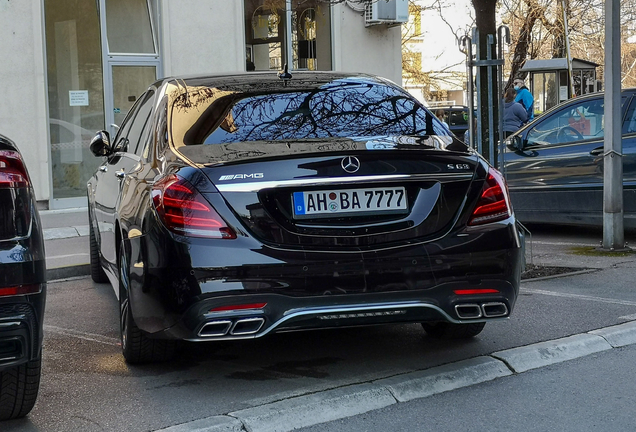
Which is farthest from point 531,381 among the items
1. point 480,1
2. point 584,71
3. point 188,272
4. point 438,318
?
point 584,71

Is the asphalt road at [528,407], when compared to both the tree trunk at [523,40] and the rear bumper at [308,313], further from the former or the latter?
the tree trunk at [523,40]

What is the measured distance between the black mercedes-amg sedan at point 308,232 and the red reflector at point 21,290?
697mm

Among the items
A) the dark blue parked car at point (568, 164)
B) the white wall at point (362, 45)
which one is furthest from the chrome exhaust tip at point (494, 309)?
the white wall at point (362, 45)

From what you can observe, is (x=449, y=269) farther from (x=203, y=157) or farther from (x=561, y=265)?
(x=561, y=265)

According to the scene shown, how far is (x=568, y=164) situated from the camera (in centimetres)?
1012

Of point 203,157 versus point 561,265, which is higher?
point 203,157

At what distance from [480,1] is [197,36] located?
7.26 metres

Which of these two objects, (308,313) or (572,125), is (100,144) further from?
(572,125)

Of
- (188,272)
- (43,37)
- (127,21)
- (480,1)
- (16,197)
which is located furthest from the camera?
(127,21)

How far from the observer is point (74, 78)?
1376 cm

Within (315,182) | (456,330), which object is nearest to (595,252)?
(456,330)

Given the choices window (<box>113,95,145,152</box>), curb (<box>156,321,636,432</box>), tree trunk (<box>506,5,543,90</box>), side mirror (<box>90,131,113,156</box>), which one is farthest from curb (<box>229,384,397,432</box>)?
tree trunk (<box>506,5,543,90</box>)

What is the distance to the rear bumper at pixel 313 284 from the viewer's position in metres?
4.24

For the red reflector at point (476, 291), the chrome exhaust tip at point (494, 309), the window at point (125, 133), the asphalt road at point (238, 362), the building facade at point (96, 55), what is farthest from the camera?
→ the building facade at point (96, 55)
